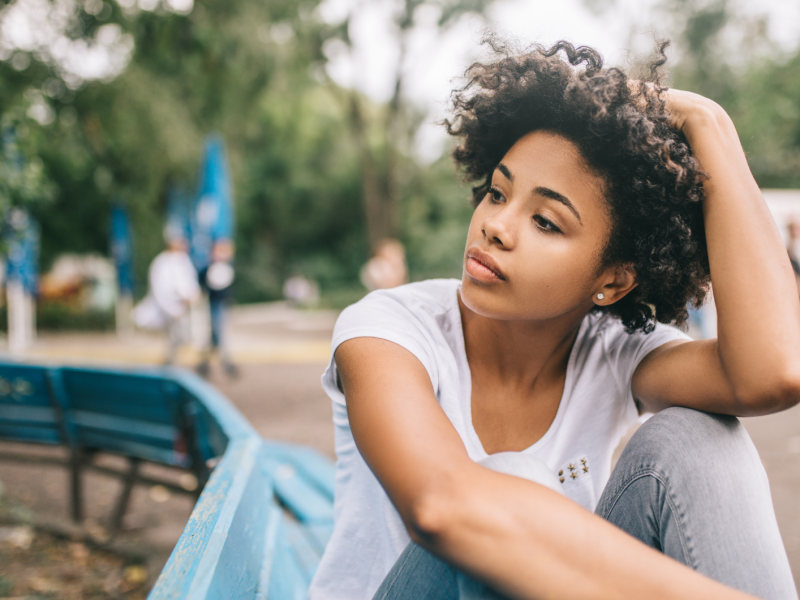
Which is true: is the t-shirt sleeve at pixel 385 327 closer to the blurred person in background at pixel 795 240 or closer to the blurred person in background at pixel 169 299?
the blurred person in background at pixel 169 299

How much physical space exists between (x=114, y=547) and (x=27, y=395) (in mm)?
1038

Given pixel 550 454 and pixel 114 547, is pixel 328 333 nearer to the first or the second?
pixel 114 547

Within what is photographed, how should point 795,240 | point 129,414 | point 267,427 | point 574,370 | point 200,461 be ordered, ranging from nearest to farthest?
point 574,370 < point 200,461 < point 129,414 < point 267,427 < point 795,240

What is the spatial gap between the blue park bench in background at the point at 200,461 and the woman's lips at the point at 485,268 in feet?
2.35

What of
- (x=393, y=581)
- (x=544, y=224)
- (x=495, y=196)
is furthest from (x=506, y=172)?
(x=393, y=581)

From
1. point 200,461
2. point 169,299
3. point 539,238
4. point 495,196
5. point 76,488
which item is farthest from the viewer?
point 169,299

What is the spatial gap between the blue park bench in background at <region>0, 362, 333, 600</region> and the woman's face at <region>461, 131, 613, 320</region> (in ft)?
2.41

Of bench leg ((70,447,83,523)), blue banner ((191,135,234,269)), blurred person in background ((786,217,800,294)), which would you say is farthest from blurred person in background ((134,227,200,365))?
blurred person in background ((786,217,800,294))

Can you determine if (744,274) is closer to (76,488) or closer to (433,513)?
(433,513)

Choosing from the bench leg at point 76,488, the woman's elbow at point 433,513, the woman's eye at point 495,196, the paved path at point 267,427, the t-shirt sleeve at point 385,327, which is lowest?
the paved path at point 267,427

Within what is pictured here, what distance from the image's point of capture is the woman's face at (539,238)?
1406mm

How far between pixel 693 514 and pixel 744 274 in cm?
59

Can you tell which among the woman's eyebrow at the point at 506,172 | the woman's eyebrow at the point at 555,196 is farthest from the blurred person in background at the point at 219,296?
the woman's eyebrow at the point at 555,196

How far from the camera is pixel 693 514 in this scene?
112 centimetres
